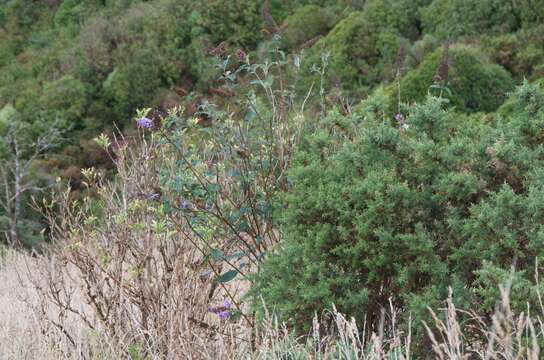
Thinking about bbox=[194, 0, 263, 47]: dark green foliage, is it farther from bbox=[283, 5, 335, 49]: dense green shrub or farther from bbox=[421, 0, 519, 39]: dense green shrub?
bbox=[421, 0, 519, 39]: dense green shrub

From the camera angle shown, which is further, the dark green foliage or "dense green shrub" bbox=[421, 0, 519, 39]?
the dark green foliage

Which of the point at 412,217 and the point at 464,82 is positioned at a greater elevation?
the point at 464,82

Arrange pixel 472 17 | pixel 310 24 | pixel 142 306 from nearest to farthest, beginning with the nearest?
pixel 142 306
pixel 472 17
pixel 310 24

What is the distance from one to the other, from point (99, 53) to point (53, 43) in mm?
4952

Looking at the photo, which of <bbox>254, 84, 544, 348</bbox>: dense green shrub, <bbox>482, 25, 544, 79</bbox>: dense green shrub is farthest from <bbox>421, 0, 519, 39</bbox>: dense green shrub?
<bbox>254, 84, 544, 348</bbox>: dense green shrub

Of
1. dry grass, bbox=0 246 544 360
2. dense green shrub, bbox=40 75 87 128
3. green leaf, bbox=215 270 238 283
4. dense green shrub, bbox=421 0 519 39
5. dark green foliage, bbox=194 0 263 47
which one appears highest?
dark green foliage, bbox=194 0 263 47

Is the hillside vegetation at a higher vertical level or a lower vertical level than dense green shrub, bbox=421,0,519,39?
lower

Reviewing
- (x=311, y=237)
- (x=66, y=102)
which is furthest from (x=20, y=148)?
(x=311, y=237)

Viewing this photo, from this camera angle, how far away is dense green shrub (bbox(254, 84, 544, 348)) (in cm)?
316

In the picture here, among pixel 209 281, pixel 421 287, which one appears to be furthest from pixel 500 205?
pixel 209 281

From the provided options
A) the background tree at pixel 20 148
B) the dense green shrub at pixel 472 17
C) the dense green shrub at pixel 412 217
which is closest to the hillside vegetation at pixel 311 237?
the dense green shrub at pixel 412 217

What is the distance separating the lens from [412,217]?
3.45 meters

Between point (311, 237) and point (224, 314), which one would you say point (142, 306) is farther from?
point (311, 237)

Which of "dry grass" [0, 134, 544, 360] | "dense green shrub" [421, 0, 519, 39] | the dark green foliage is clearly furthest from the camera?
the dark green foliage
